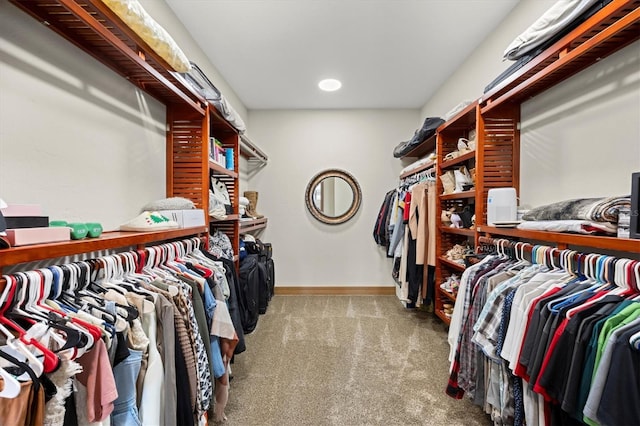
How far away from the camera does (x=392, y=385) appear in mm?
2057

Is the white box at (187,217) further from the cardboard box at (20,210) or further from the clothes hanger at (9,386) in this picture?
the clothes hanger at (9,386)

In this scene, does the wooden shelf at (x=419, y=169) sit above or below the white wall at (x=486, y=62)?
below

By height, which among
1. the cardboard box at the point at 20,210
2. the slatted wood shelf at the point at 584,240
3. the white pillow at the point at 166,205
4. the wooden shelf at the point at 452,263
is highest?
the white pillow at the point at 166,205

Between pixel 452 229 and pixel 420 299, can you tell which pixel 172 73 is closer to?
pixel 452 229

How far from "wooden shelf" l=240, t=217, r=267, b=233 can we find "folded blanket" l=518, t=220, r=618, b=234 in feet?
7.73

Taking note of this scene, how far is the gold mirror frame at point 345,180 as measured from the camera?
4.17 meters

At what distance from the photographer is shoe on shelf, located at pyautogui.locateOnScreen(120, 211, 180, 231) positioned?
144 centimetres

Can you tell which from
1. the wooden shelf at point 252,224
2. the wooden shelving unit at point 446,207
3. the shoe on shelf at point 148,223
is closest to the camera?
the shoe on shelf at point 148,223

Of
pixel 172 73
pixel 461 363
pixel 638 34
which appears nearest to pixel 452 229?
pixel 461 363

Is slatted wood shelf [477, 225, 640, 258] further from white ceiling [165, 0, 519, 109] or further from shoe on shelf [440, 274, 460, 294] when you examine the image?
white ceiling [165, 0, 519, 109]

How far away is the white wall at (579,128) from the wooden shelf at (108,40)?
6.76 ft

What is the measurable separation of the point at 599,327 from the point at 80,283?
164 cm

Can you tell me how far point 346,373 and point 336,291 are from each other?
78.2 inches

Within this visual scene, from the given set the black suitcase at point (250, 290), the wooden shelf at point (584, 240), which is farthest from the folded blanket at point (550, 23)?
the black suitcase at point (250, 290)
